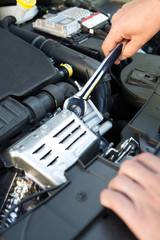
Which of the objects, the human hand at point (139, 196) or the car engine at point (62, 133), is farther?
the car engine at point (62, 133)

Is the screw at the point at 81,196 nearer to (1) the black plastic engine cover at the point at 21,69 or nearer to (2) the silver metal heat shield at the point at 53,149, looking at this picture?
(2) the silver metal heat shield at the point at 53,149

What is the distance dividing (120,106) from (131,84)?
178 millimetres

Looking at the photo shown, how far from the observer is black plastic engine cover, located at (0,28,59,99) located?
92 centimetres

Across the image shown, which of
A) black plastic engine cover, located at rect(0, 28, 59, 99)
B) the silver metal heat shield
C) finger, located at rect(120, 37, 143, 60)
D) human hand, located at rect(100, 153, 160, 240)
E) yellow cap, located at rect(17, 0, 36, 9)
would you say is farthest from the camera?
yellow cap, located at rect(17, 0, 36, 9)

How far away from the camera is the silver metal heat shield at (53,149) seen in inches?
30.1

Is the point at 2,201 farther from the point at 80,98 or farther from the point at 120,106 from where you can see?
the point at 120,106

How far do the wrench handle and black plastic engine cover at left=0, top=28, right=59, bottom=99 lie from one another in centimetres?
13

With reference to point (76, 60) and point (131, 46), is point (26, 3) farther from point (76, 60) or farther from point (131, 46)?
point (131, 46)

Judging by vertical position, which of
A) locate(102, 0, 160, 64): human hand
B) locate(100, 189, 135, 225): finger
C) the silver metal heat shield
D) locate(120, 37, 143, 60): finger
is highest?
locate(102, 0, 160, 64): human hand

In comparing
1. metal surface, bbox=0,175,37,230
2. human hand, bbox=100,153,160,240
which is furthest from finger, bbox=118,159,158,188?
metal surface, bbox=0,175,37,230

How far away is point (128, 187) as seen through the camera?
1.85 feet

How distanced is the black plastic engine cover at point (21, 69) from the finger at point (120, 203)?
49cm

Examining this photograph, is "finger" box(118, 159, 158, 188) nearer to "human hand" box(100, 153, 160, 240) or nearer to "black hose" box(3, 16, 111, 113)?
"human hand" box(100, 153, 160, 240)

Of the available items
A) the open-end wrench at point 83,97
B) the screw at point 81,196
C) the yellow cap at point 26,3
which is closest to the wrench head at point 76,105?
the open-end wrench at point 83,97
